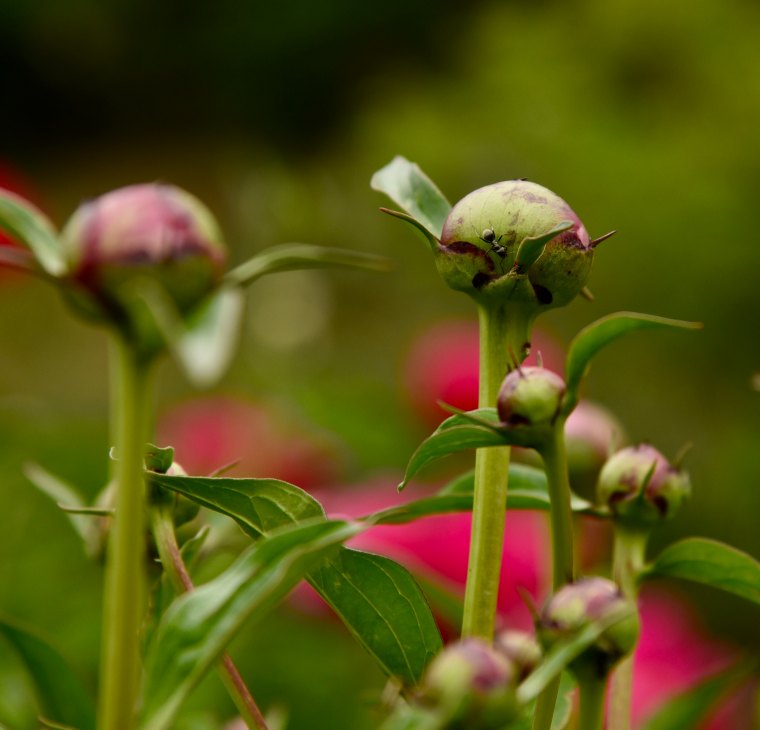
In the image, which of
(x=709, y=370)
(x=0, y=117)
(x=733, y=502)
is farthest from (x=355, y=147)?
(x=0, y=117)

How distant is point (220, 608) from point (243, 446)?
1.15 m

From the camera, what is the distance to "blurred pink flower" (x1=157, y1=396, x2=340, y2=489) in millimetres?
1265

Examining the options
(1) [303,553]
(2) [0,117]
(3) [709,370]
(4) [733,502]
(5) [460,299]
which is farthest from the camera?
(2) [0,117]

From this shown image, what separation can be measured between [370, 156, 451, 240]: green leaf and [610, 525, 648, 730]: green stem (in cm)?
8

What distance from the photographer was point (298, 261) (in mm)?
194

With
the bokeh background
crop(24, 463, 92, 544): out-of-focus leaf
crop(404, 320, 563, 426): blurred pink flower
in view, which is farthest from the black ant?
crop(404, 320, 563, 426): blurred pink flower

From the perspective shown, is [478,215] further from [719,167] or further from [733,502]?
[719,167]

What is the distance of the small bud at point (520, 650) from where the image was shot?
0.21 metres

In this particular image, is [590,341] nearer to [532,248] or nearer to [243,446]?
[532,248]

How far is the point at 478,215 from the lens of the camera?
0.80 feet

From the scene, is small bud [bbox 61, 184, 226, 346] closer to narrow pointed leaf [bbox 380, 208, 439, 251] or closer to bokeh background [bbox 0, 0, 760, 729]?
narrow pointed leaf [bbox 380, 208, 439, 251]

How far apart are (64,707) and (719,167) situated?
1.93 m

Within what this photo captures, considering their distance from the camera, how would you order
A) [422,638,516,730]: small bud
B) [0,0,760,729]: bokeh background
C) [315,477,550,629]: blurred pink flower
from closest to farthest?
[422,638,516,730]: small bud < [315,477,550,629]: blurred pink flower < [0,0,760,729]: bokeh background

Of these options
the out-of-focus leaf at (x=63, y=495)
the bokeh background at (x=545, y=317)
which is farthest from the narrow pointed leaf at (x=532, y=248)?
the bokeh background at (x=545, y=317)
